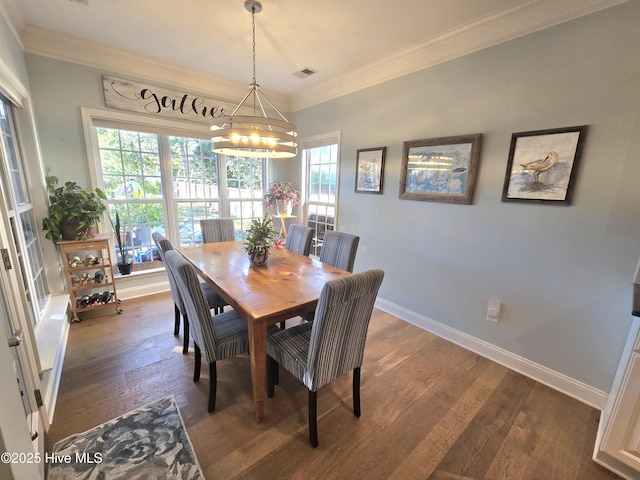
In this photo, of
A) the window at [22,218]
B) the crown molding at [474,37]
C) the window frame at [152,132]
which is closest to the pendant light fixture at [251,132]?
the crown molding at [474,37]

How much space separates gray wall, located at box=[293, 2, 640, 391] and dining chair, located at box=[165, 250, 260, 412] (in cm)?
186

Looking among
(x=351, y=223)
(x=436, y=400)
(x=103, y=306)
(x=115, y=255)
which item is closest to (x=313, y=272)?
(x=436, y=400)

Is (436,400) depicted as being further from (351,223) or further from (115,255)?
(115,255)

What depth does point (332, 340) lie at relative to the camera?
140cm

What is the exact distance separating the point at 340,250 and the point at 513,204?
4.56 feet

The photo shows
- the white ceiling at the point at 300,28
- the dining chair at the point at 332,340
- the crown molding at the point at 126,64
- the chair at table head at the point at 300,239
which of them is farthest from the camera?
the chair at table head at the point at 300,239

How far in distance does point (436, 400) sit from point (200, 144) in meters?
3.81

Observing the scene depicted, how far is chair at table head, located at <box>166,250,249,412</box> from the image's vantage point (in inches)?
59.1

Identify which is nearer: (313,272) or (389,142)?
(313,272)

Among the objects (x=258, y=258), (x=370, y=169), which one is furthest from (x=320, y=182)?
(x=258, y=258)

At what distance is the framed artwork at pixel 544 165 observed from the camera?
5.84 feet

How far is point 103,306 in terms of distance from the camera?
9.24 feet

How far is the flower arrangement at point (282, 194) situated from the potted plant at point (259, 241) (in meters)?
1.73

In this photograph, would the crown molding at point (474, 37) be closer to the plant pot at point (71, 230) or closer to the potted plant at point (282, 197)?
the potted plant at point (282, 197)
